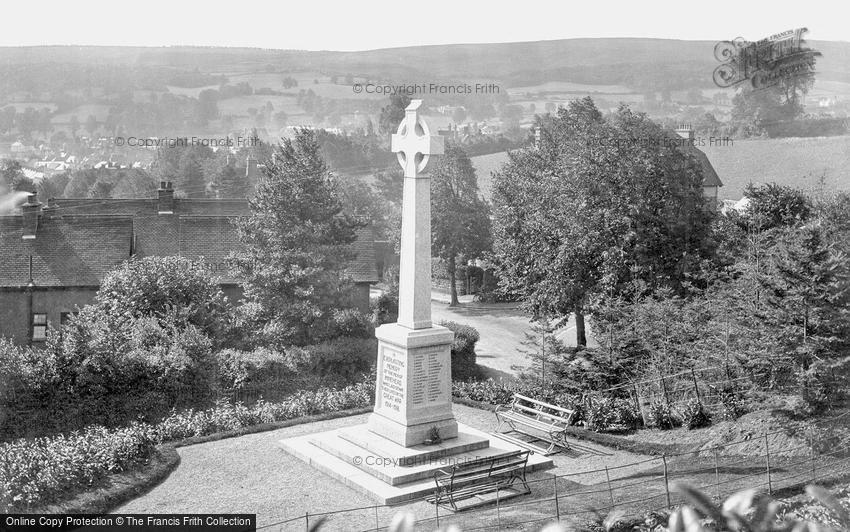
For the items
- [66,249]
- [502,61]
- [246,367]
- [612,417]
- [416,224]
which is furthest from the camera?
[502,61]

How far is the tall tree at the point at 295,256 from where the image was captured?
1094 inches

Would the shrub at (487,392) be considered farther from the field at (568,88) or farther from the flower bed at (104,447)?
the field at (568,88)

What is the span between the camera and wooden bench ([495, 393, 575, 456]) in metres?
17.5

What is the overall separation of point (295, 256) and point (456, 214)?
1975 cm

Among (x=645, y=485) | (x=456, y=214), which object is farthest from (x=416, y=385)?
(x=456, y=214)

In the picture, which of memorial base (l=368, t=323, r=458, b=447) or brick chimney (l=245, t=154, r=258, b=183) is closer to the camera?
memorial base (l=368, t=323, r=458, b=447)

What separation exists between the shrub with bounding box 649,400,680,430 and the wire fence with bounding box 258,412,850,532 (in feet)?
7.68

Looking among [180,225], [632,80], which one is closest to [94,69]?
[180,225]

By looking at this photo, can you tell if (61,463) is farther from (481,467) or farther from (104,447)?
(481,467)

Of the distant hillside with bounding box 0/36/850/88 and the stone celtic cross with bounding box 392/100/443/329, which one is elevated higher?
the distant hillside with bounding box 0/36/850/88

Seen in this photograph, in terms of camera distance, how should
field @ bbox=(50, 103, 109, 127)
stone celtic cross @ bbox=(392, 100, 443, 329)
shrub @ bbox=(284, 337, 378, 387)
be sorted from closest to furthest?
1. stone celtic cross @ bbox=(392, 100, 443, 329)
2. shrub @ bbox=(284, 337, 378, 387)
3. field @ bbox=(50, 103, 109, 127)

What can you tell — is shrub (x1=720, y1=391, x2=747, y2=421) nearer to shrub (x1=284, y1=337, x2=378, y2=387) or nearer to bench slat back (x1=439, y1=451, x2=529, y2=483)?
bench slat back (x1=439, y1=451, x2=529, y2=483)

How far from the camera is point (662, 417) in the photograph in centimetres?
1866
